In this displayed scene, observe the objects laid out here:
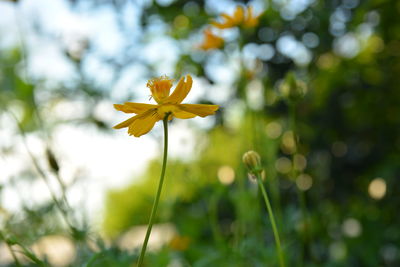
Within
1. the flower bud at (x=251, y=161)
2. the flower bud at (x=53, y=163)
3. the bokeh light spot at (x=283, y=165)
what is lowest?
the bokeh light spot at (x=283, y=165)

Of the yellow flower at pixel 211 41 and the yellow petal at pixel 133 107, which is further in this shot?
the yellow flower at pixel 211 41

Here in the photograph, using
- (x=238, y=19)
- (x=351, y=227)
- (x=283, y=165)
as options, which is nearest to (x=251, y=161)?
(x=238, y=19)

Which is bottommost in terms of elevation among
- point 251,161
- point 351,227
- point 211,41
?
point 351,227

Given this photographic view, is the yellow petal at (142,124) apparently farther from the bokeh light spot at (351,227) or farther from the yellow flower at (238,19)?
the bokeh light spot at (351,227)

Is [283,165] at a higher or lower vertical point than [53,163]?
lower

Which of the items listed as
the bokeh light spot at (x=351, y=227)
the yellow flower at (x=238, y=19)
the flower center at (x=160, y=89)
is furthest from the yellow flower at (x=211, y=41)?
the bokeh light spot at (x=351, y=227)

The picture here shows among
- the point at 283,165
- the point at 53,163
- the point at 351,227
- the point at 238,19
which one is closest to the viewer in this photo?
the point at 53,163

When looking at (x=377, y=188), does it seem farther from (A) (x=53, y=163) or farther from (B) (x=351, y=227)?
(A) (x=53, y=163)
